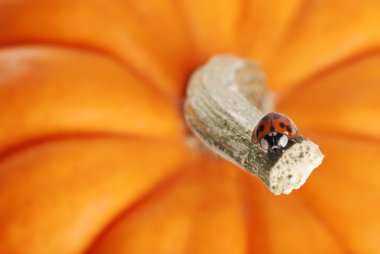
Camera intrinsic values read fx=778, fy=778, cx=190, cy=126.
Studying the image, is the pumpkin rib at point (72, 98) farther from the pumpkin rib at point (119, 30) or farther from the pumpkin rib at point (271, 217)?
the pumpkin rib at point (271, 217)

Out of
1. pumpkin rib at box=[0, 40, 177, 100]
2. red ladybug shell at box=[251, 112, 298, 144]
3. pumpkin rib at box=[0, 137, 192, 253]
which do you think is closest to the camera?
red ladybug shell at box=[251, 112, 298, 144]

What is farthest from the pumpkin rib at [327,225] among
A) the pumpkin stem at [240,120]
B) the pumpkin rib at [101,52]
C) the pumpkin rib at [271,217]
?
the pumpkin rib at [101,52]

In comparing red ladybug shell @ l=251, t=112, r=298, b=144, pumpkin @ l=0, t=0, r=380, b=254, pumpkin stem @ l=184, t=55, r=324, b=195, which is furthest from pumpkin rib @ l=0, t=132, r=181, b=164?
red ladybug shell @ l=251, t=112, r=298, b=144

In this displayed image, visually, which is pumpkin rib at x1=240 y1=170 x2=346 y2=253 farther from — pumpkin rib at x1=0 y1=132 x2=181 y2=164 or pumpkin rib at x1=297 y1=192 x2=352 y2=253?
pumpkin rib at x1=0 y1=132 x2=181 y2=164

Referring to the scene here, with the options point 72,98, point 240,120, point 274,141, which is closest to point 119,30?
point 72,98

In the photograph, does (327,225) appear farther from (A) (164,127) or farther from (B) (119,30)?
(B) (119,30)

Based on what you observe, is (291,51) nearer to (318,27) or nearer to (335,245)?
(318,27)

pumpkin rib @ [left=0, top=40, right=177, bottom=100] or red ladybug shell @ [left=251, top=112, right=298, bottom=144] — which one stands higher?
pumpkin rib @ [left=0, top=40, right=177, bottom=100]

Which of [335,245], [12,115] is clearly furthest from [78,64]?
[335,245]
